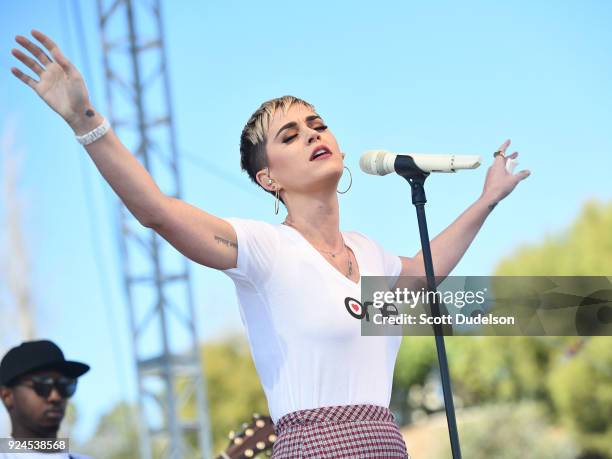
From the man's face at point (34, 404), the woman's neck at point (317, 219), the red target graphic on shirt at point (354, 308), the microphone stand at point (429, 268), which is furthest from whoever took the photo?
the man's face at point (34, 404)

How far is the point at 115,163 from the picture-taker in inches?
71.9

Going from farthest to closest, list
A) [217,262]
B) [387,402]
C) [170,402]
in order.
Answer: [170,402] → [387,402] → [217,262]

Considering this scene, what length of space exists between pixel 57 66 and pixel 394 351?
1070 millimetres

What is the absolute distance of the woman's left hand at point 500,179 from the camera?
2.44m

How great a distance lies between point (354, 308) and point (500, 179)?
0.64 m

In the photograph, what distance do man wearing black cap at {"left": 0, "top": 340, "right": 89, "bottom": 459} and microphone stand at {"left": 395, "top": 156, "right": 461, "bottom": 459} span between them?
5.40ft

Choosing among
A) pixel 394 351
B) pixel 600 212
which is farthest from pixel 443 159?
pixel 600 212

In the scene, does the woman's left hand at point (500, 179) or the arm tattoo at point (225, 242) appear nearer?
the arm tattoo at point (225, 242)

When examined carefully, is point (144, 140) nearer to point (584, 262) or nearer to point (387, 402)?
point (387, 402)

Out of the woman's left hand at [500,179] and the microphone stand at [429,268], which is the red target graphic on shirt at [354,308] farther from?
the woman's left hand at [500,179]

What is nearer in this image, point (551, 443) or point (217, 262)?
point (217, 262)

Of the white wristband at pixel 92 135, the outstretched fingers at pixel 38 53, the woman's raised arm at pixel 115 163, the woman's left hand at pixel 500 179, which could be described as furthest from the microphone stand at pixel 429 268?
the outstretched fingers at pixel 38 53

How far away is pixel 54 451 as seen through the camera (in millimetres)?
2979

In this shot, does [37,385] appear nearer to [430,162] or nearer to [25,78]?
[25,78]
